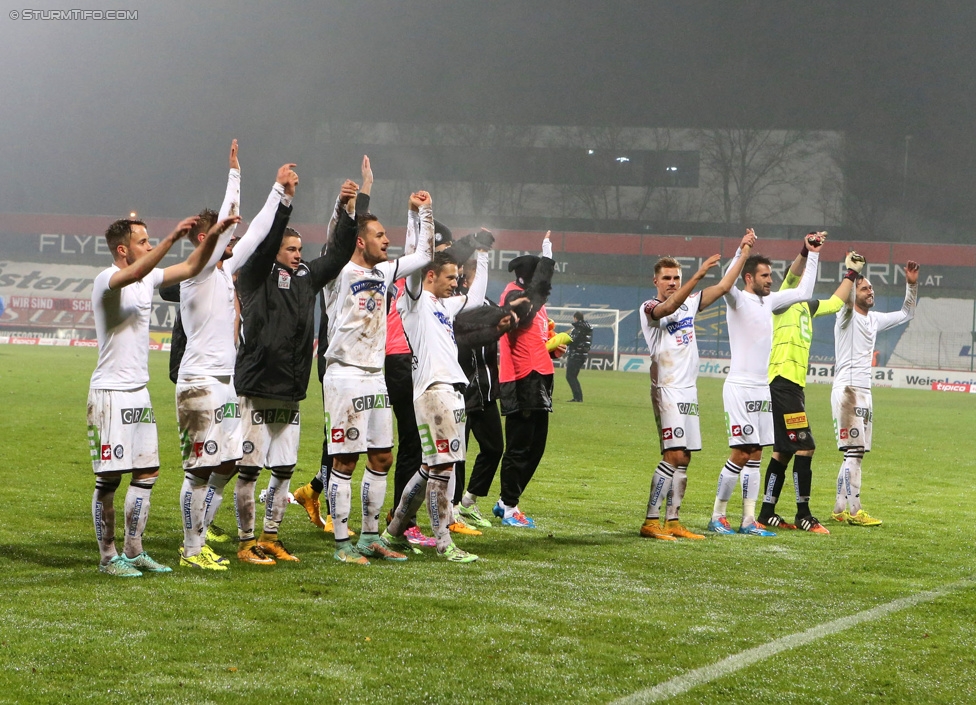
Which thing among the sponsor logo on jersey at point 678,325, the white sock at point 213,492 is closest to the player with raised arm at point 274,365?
the white sock at point 213,492

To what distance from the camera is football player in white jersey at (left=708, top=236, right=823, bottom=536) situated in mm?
8820

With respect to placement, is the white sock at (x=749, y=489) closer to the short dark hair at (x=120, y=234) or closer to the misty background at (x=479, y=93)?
the short dark hair at (x=120, y=234)

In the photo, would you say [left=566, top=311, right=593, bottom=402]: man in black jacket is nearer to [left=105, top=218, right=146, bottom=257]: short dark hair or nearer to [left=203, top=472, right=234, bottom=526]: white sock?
[left=203, top=472, right=234, bottom=526]: white sock

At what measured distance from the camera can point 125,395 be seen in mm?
6051

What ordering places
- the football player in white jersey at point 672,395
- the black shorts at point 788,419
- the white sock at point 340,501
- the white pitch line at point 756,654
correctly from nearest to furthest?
the white pitch line at point 756,654 → the white sock at point 340,501 → the football player in white jersey at point 672,395 → the black shorts at point 788,419

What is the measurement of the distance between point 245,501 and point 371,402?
1070 millimetres

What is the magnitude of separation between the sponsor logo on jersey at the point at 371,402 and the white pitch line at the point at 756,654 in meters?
2.90

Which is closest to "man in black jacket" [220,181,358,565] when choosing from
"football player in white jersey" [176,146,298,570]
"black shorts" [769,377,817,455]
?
"football player in white jersey" [176,146,298,570]

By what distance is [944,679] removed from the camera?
4523 millimetres

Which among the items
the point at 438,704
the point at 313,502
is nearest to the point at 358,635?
the point at 438,704

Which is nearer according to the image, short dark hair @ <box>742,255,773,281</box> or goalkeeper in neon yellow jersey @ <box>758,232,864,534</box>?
short dark hair @ <box>742,255,773,281</box>

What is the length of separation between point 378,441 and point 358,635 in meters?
2.04

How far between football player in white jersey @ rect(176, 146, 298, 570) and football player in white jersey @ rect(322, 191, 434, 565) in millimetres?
629

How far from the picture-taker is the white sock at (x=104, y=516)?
19.9ft
